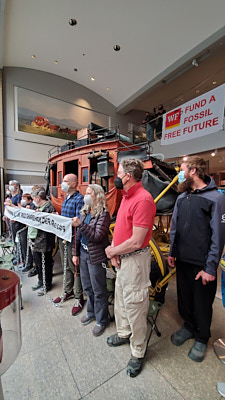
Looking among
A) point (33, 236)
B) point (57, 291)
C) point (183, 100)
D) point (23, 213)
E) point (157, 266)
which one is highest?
point (183, 100)

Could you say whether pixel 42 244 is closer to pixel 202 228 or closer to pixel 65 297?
pixel 65 297

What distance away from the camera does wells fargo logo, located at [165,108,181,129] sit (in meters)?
5.82

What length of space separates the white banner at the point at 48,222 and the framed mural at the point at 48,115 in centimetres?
860

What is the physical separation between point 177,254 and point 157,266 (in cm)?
58

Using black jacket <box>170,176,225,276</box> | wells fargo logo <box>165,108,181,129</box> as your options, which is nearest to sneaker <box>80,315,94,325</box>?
black jacket <box>170,176,225,276</box>

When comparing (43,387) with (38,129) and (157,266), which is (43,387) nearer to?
(157,266)

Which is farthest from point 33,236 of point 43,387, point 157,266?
point 157,266

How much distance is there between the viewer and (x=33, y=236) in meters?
2.74

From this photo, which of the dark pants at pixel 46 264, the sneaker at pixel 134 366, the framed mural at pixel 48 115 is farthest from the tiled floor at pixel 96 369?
the framed mural at pixel 48 115

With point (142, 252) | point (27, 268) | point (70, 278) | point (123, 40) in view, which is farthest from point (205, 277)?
point (123, 40)

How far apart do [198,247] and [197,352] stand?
1049 millimetres

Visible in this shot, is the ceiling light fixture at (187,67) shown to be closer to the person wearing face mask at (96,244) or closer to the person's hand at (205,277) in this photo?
the person wearing face mask at (96,244)

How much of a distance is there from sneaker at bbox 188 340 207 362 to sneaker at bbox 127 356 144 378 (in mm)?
550

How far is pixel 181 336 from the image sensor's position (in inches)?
73.2
